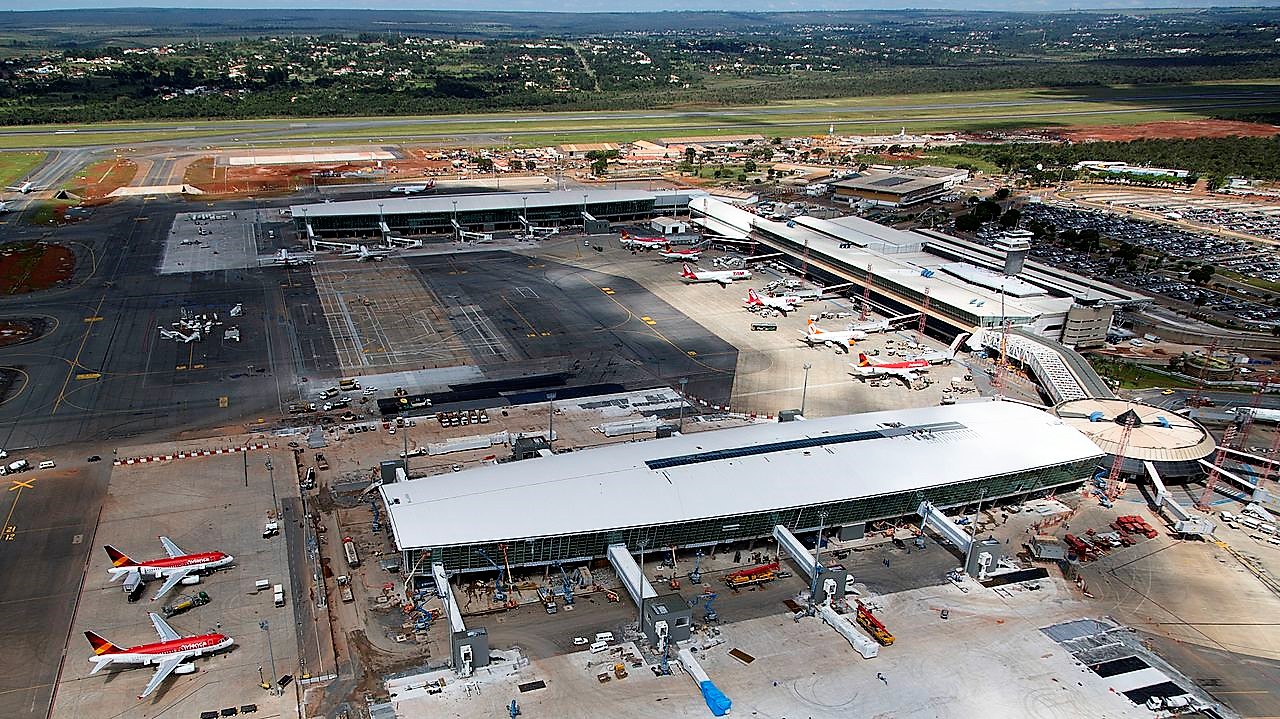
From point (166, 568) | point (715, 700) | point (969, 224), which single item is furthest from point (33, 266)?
point (969, 224)

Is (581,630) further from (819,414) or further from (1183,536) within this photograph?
(1183,536)

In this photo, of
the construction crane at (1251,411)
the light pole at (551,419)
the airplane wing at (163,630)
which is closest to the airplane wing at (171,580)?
the airplane wing at (163,630)

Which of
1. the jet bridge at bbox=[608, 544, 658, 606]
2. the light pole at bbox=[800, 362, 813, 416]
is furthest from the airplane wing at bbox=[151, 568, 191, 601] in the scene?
the light pole at bbox=[800, 362, 813, 416]

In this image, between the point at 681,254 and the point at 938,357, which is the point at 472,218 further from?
the point at 938,357

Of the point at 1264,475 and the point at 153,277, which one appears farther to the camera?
the point at 153,277

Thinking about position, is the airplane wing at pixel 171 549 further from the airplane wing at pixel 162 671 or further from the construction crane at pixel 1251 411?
the construction crane at pixel 1251 411

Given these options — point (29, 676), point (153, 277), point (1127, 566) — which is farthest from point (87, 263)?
point (1127, 566)

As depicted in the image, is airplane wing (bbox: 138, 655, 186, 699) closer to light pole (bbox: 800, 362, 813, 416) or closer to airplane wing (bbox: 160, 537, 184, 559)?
airplane wing (bbox: 160, 537, 184, 559)
